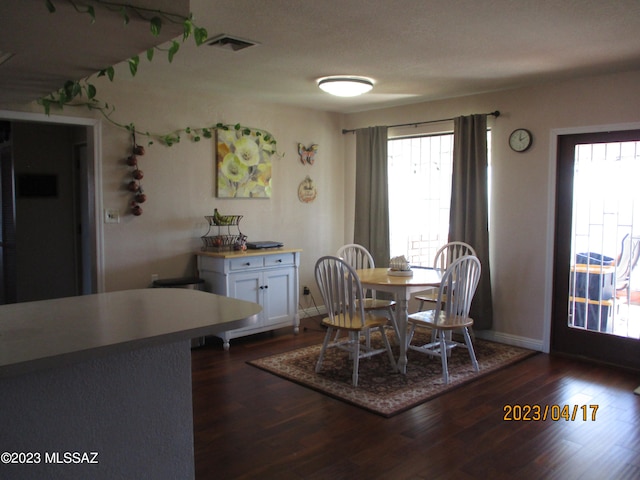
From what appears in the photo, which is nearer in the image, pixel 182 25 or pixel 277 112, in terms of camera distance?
pixel 182 25

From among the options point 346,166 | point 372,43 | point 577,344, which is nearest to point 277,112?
point 346,166

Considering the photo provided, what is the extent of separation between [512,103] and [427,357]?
7.78 feet

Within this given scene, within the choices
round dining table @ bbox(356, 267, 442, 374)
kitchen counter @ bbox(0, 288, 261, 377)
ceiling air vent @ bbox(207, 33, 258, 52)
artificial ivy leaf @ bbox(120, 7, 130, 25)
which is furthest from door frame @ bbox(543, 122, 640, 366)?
artificial ivy leaf @ bbox(120, 7, 130, 25)

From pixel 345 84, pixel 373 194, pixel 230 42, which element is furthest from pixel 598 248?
pixel 230 42

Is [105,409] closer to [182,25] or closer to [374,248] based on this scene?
[182,25]

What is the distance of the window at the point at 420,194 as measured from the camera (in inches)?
204

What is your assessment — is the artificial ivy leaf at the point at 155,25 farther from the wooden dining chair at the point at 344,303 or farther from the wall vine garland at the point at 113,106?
the wooden dining chair at the point at 344,303

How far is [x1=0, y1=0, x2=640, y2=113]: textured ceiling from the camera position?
6.79 feet

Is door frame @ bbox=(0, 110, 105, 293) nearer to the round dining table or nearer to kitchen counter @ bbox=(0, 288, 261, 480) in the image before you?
the round dining table

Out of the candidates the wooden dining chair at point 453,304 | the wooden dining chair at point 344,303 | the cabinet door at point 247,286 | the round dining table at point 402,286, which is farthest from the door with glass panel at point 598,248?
the cabinet door at point 247,286

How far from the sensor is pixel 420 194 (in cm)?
539

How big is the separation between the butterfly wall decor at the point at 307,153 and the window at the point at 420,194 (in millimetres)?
845

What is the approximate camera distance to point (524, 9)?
265 centimetres

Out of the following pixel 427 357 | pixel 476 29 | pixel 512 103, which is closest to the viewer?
pixel 476 29
